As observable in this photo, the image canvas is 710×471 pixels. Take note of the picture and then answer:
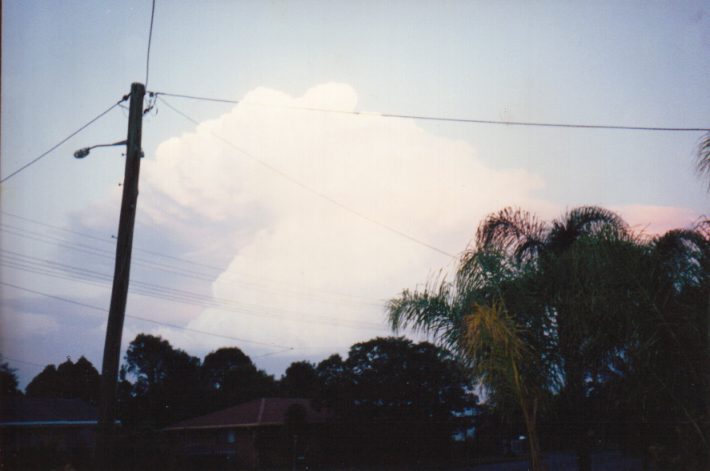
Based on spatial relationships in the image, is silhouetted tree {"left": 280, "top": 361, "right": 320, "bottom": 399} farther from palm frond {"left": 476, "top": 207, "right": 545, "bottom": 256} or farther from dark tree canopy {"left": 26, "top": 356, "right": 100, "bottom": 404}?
palm frond {"left": 476, "top": 207, "right": 545, "bottom": 256}

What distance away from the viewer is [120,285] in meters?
9.46

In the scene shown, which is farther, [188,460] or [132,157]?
[188,460]

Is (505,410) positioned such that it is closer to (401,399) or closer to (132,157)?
(132,157)

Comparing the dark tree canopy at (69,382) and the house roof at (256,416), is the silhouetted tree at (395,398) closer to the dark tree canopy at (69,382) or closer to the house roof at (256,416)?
the house roof at (256,416)

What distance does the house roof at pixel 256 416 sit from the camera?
40.1 metres

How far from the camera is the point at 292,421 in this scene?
38094 millimetres

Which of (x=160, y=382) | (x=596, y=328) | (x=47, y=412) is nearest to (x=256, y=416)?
(x=47, y=412)

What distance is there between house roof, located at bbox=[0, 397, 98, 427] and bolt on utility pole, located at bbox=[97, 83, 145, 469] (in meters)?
28.9

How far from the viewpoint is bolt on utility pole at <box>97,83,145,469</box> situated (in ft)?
28.9

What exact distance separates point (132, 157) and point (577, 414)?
33.8 feet

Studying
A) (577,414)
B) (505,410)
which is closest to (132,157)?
(505,410)

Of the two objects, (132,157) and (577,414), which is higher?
(132,157)

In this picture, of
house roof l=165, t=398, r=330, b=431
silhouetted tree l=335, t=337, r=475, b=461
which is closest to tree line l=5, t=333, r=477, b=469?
silhouetted tree l=335, t=337, r=475, b=461

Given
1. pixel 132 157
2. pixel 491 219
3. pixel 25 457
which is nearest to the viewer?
pixel 132 157
